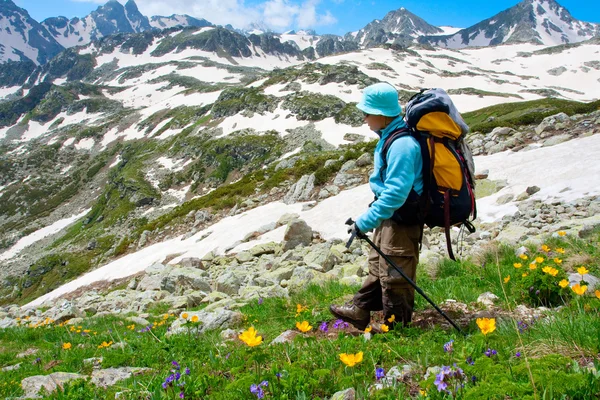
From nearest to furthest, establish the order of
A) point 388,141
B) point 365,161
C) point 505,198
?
point 388,141, point 505,198, point 365,161

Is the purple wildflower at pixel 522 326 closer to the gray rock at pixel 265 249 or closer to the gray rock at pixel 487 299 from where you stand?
the gray rock at pixel 487 299

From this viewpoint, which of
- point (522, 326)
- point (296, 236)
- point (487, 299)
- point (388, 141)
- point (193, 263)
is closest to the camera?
point (522, 326)

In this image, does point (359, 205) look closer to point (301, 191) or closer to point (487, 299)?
point (301, 191)

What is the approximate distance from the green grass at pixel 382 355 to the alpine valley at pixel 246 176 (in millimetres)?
1145

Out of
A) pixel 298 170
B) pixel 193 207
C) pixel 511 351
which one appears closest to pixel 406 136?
pixel 511 351

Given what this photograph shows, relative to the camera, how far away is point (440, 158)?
3.68 m

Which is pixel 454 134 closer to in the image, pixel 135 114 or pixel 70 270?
pixel 70 270

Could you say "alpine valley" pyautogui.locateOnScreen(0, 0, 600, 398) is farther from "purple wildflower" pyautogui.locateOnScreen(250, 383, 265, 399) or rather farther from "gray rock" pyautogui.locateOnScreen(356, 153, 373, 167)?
"purple wildflower" pyautogui.locateOnScreen(250, 383, 265, 399)

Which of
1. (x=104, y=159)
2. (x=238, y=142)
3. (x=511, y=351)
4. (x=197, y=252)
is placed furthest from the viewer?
(x=104, y=159)

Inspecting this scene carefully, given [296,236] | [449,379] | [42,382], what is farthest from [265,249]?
[449,379]

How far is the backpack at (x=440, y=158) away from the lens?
12.1 ft

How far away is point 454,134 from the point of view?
373 centimetres

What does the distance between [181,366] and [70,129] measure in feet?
551

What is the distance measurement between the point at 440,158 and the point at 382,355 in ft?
6.52
